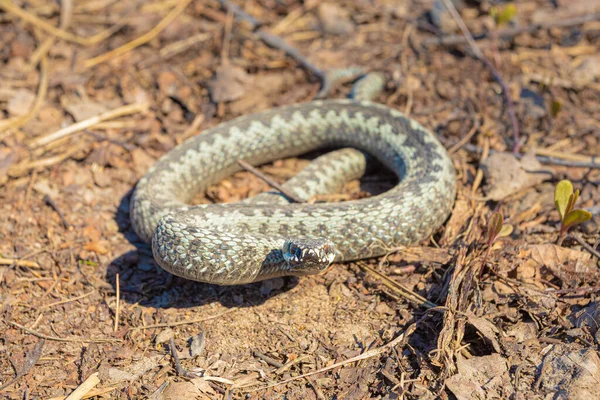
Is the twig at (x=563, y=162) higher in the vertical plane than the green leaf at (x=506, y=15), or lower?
lower

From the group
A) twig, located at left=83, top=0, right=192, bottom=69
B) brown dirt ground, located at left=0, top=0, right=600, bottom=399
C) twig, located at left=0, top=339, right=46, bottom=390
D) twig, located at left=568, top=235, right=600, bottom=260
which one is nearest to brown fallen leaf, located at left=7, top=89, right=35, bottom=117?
brown dirt ground, located at left=0, top=0, right=600, bottom=399

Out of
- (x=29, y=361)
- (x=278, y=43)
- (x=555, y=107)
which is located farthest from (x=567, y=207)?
(x=278, y=43)

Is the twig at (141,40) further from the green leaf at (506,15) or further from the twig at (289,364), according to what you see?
the twig at (289,364)

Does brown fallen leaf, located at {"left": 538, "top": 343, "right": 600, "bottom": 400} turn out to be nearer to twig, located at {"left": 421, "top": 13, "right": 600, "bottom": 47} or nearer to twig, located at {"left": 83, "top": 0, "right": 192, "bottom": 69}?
twig, located at {"left": 421, "top": 13, "right": 600, "bottom": 47}

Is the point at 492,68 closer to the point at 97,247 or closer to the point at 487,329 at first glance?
the point at 487,329

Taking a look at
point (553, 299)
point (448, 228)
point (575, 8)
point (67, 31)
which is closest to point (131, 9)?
point (67, 31)

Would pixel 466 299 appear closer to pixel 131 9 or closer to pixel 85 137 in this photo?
pixel 85 137

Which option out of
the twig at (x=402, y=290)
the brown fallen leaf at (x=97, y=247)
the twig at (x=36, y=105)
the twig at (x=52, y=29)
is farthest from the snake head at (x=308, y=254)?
the twig at (x=52, y=29)
